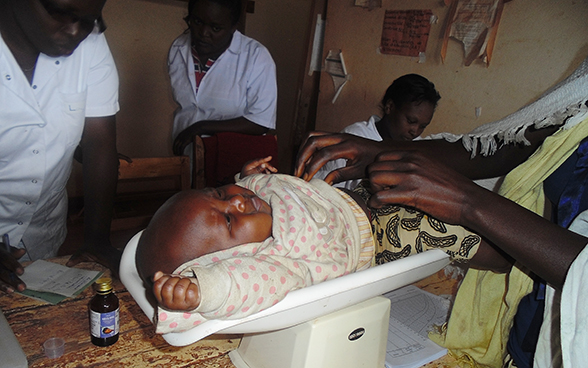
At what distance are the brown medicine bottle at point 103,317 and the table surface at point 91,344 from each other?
0.07 ft

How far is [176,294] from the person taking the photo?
68cm

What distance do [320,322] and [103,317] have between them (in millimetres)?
489

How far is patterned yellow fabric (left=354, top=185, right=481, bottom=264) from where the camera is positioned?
990mm

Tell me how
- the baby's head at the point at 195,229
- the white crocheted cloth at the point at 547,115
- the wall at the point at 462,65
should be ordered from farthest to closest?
1. the wall at the point at 462,65
2. the white crocheted cloth at the point at 547,115
3. the baby's head at the point at 195,229

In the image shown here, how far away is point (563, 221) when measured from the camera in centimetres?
96

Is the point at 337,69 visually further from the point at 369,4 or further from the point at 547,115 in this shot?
the point at 547,115

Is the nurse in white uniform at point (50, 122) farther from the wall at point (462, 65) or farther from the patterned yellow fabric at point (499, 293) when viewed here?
the wall at point (462, 65)

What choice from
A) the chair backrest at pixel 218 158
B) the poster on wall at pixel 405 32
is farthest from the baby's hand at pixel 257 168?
the poster on wall at pixel 405 32

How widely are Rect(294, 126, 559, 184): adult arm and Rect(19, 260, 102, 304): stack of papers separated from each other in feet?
Answer: 2.21

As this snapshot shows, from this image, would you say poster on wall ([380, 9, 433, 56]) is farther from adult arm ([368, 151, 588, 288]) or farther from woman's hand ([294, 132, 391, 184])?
adult arm ([368, 151, 588, 288])

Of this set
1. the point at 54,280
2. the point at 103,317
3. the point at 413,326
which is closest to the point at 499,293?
the point at 413,326

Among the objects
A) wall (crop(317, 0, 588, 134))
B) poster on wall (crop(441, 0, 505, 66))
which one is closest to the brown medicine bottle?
wall (crop(317, 0, 588, 134))

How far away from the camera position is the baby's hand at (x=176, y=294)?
678 mm

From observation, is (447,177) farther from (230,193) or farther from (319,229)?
(230,193)
